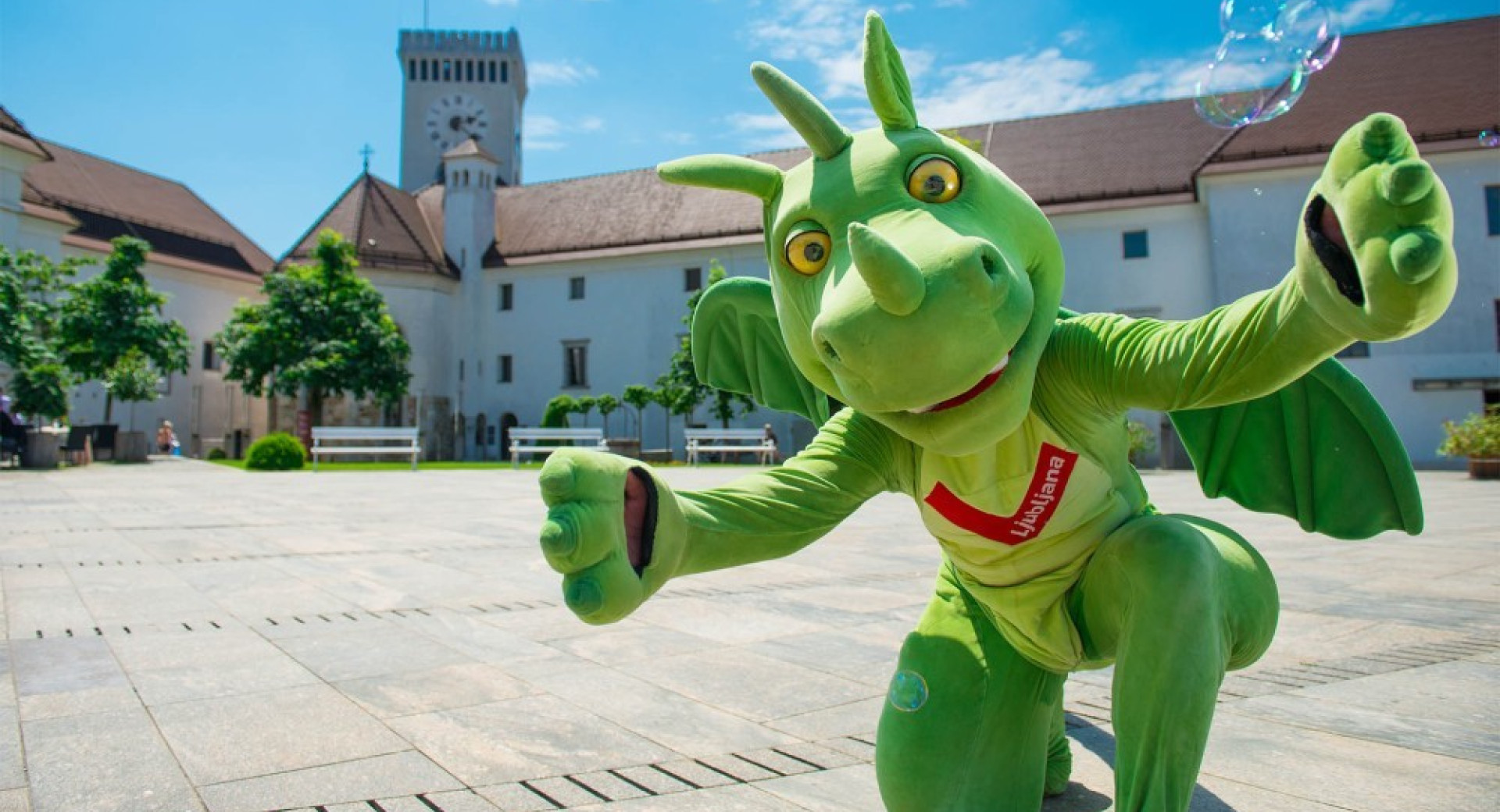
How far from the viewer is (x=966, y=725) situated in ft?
7.35

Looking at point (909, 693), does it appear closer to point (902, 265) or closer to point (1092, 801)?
point (1092, 801)

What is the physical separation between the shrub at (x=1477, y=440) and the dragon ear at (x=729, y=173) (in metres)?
20.5

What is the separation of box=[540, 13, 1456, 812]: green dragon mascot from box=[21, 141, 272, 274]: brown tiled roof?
122 feet

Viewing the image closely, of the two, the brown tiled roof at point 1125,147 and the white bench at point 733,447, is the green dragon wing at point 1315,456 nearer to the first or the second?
the white bench at point 733,447

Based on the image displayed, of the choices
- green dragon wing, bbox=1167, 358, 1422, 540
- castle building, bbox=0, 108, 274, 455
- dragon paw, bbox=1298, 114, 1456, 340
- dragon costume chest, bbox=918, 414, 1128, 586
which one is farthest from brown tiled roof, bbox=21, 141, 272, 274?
dragon paw, bbox=1298, 114, 1456, 340

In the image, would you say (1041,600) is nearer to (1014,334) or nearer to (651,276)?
(1014,334)

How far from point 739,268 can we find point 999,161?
976 cm

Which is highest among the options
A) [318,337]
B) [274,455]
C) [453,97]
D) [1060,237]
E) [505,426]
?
[453,97]

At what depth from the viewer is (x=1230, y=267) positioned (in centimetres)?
2764

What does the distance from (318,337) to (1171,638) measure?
111ft

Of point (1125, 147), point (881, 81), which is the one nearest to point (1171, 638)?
point (881, 81)

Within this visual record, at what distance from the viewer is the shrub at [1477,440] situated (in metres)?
17.8

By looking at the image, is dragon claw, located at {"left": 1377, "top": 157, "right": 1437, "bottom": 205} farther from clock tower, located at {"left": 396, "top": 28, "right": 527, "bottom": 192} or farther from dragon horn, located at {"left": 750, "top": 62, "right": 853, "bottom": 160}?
clock tower, located at {"left": 396, "top": 28, "right": 527, "bottom": 192}

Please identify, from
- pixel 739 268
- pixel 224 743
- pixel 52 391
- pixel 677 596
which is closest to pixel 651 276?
pixel 739 268
